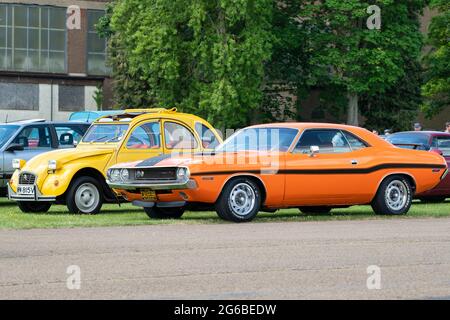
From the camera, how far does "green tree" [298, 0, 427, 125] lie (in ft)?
180

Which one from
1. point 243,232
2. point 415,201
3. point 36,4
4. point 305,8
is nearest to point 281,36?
point 305,8

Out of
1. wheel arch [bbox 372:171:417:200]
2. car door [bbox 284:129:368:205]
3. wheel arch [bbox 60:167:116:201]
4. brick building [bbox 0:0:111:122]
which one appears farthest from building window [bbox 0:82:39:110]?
car door [bbox 284:129:368:205]

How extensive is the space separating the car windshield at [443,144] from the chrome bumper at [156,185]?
A: 9.23 metres

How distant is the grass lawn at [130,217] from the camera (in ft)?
58.0

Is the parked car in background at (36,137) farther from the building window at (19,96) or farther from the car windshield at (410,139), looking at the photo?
the building window at (19,96)

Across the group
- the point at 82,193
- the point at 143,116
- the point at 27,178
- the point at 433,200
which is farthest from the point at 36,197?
the point at 433,200

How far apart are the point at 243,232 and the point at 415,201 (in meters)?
10.9

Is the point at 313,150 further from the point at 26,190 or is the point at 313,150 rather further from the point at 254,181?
the point at 26,190

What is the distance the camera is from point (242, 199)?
17.9 m

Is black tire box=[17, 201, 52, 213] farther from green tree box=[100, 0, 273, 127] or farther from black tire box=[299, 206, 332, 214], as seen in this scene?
green tree box=[100, 0, 273, 127]

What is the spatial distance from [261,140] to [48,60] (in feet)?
184

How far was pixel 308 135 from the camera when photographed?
62.1 feet

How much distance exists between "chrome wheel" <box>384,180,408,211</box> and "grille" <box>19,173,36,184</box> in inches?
246
